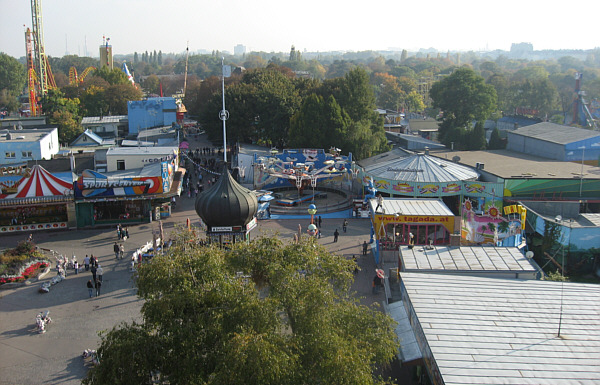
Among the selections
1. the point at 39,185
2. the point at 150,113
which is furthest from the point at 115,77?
the point at 39,185

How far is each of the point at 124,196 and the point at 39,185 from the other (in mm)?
5120

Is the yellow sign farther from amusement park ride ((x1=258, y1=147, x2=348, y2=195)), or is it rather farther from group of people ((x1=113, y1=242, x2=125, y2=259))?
group of people ((x1=113, y1=242, x2=125, y2=259))

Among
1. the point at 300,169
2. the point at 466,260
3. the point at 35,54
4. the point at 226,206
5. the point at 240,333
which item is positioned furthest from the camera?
the point at 35,54

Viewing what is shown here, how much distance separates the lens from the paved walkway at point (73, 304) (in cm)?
1983

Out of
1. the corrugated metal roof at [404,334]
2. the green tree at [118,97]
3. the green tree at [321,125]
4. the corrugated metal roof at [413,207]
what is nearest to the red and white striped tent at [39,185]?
the corrugated metal roof at [413,207]

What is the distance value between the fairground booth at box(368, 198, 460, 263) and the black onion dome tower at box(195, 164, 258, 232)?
297 inches

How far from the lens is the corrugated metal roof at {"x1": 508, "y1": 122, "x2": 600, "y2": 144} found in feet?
154

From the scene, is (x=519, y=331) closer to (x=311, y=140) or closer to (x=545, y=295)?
(x=545, y=295)

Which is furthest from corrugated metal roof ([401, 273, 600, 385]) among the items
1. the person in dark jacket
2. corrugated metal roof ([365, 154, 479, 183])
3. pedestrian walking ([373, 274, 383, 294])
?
corrugated metal roof ([365, 154, 479, 183])

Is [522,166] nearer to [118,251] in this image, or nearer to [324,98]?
[324,98]

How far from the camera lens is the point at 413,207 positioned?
101 feet

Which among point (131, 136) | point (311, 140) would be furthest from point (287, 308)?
point (131, 136)

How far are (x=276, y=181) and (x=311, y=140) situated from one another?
21.9ft

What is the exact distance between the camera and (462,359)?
45.5 ft
